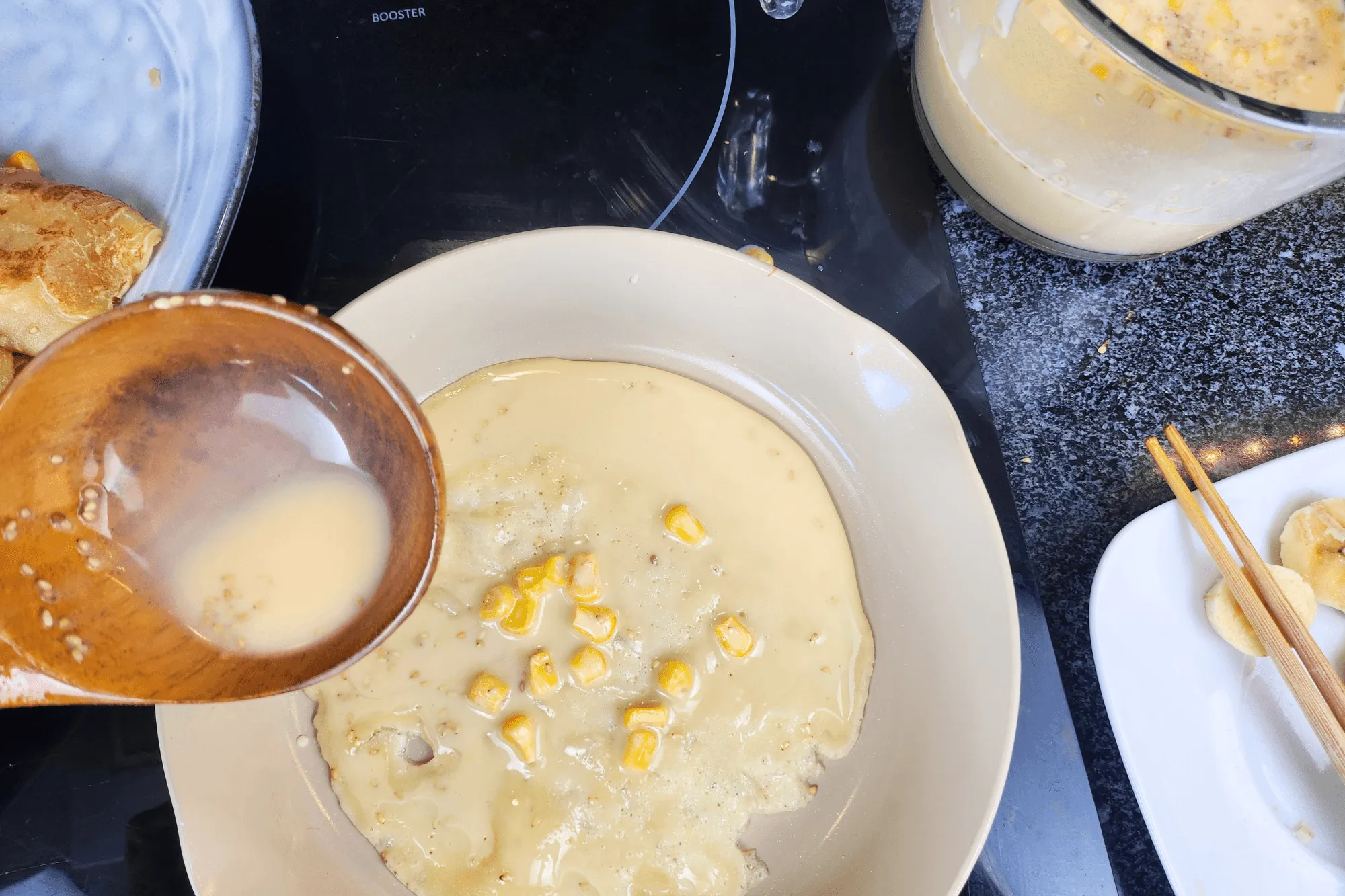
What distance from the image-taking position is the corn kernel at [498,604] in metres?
0.96

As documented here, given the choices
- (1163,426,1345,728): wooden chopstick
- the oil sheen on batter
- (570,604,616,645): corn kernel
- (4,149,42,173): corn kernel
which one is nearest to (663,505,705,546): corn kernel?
the oil sheen on batter

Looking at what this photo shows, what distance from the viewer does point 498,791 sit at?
957 mm

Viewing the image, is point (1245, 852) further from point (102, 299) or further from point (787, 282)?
point (102, 299)

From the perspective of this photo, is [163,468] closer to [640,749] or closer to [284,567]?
[284,567]

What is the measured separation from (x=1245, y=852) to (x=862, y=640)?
47 cm

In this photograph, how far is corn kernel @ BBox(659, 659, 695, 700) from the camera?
0.97m

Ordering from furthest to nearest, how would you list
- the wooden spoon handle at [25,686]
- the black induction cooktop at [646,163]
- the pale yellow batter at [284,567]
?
the black induction cooktop at [646,163], the pale yellow batter at [284,567], the wooden spoon handle at [25,686]

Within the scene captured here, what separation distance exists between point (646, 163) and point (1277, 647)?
908mm

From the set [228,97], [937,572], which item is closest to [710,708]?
[937,572]

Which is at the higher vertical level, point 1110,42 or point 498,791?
point 1110,42

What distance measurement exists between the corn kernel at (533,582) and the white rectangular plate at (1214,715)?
629 mm

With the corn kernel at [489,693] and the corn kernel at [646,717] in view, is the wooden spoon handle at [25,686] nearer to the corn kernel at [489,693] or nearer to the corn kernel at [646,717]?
the corn kernel at [489,693]

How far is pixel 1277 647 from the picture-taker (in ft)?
3.01

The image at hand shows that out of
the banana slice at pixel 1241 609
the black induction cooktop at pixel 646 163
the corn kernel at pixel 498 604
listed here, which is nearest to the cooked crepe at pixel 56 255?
the black induction cooktop at pixel 646 163
